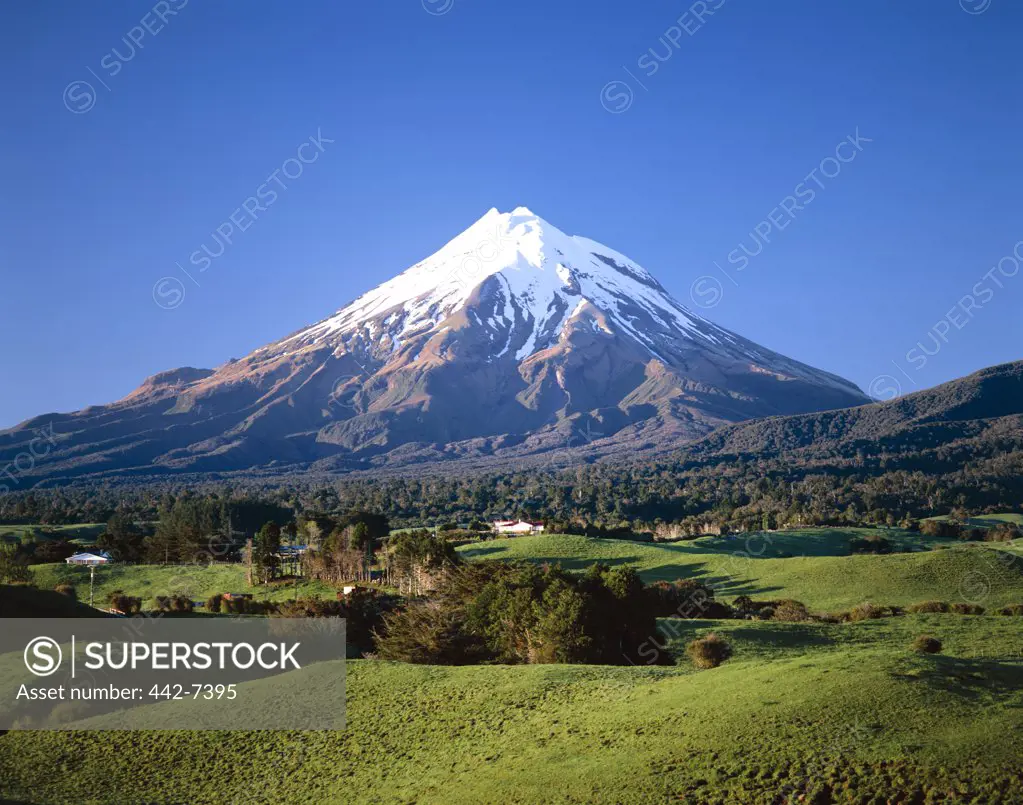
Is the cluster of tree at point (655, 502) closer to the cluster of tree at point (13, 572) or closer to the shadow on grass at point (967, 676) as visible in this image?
the cluster of tree at point (13, 572)

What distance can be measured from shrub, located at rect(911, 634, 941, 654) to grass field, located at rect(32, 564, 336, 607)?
3164cm

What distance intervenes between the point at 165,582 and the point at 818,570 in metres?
37.0

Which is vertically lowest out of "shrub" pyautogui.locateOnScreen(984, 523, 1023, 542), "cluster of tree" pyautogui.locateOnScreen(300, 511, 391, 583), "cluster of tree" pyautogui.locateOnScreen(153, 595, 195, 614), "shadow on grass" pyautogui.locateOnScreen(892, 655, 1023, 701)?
"shadow on grass" pyautogui.locateOnScreen(892, 655, 1023, 701)

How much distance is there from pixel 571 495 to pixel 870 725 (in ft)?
306

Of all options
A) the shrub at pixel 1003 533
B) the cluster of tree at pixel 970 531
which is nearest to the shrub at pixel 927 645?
the shrub at pixel 1003 533

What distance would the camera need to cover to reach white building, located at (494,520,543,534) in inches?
2855

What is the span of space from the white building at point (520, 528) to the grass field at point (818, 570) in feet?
34.6

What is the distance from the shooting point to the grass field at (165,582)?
53.6 metres

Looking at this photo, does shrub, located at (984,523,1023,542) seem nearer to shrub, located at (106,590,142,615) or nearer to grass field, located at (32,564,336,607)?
grass field, located at (32,564,336,607)

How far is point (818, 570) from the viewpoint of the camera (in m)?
49.6

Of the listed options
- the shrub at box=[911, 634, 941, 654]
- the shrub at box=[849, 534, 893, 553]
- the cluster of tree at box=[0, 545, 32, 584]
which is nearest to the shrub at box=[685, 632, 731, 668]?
the shrub at box=[911, 634, 941, 654]

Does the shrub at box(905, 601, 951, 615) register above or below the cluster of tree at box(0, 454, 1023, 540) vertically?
below

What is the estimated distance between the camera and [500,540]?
65.2 metres

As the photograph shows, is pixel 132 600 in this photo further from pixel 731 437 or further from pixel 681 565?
pixel 731 437
